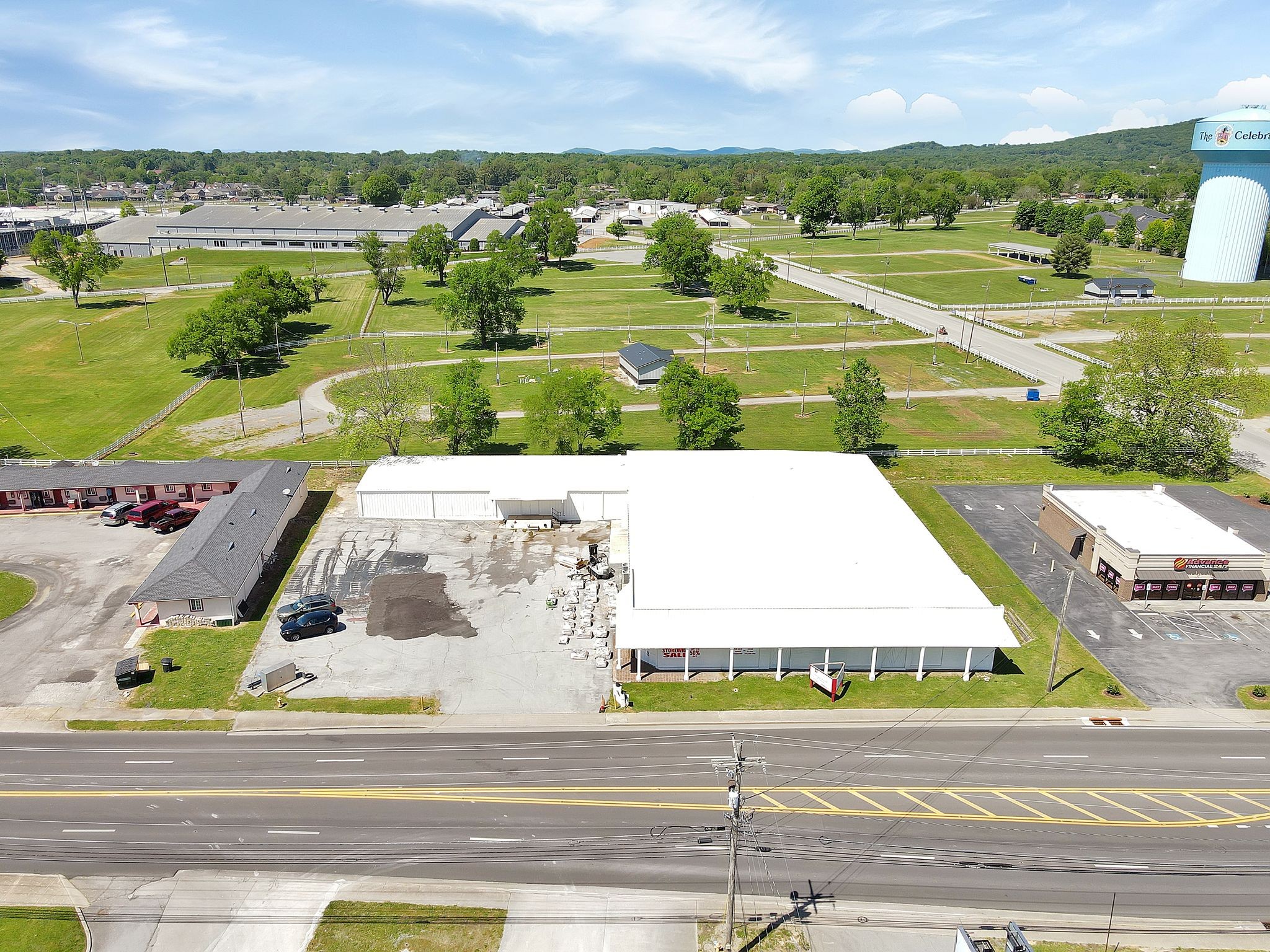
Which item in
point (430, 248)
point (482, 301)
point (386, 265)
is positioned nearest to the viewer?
point (482, 301)

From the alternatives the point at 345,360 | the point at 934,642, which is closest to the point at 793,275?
the point at 345,360

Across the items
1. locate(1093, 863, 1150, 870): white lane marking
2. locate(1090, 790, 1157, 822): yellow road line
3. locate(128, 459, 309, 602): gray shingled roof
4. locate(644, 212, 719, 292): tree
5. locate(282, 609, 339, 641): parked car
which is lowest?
locate(1093, 863, 1150, 870): white lane marking

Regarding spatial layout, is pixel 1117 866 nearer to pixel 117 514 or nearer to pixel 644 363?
pixel 117 514

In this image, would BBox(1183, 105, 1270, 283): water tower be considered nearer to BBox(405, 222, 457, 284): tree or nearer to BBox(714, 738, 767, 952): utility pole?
BBox(405, 222, 457, 284): tree

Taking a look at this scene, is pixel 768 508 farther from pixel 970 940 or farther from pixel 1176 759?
pixel 970 940

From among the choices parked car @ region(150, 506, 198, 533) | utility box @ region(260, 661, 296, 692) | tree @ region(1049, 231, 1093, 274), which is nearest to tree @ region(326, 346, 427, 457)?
parked car @ region(150, 506, 198, 533)

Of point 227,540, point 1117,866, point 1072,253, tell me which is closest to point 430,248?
point 227,540
